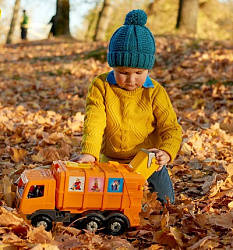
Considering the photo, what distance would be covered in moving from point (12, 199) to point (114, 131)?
91 centimetres

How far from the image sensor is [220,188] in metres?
3.38

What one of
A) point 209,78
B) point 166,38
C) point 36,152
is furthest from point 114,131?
point 166,38

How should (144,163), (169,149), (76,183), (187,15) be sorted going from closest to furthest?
(76,183) → (144,163) → (169,149) → (187,15)

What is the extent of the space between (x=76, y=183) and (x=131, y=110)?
2.76 feet

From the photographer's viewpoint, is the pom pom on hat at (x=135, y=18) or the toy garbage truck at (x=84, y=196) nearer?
the toy garbage truck at (x=84, y=196)

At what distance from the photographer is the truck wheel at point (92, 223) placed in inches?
102

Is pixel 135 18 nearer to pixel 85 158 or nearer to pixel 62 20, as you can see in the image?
pixel 85 158

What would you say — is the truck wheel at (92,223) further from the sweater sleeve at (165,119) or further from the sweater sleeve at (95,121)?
the sweater sleeve at (165,119)

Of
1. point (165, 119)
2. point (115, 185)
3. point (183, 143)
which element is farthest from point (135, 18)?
point (183, 143)

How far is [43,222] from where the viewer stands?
252 centimetres

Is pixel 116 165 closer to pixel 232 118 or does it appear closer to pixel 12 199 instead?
pixel 12 199

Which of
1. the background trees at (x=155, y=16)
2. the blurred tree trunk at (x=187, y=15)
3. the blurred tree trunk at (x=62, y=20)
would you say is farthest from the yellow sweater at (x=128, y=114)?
the blurred tree trunk at (x=62, y=20)

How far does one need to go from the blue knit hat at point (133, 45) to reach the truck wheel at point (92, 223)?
1.08 metres

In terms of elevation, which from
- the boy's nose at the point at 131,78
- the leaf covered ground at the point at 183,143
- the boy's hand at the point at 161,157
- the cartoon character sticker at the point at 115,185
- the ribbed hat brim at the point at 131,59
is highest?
the ribbed hat brim at the point at 131,59
